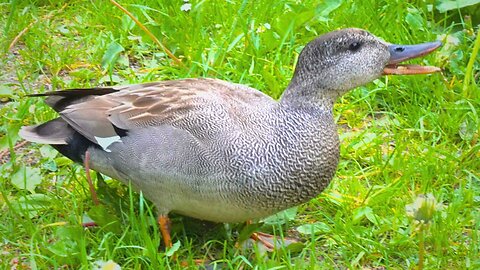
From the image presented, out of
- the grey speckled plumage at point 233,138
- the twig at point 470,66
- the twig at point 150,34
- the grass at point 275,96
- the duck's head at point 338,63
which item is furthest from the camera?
the twig at point 150,34

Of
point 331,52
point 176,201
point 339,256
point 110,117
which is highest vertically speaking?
point 331,52

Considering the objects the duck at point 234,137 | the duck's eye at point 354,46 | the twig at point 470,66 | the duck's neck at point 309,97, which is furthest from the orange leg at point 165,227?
the twig at point 470,66

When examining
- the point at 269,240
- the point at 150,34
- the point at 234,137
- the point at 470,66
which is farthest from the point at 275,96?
the point at 234,137

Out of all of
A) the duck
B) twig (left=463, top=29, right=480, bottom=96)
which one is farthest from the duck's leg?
twig (left=463, top=29, right=480, bottom=96)

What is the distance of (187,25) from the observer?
4855mm

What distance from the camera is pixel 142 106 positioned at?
3.43m

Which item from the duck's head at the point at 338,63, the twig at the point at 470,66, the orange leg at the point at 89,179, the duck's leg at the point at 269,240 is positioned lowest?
the duck's leg at the point at 269,240

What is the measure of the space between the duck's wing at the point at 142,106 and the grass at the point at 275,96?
281 millimetres

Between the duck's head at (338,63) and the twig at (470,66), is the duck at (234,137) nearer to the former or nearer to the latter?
the duck's head at (338,63)

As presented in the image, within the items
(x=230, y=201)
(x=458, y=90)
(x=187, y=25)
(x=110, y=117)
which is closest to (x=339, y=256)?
(x=230, y=201)

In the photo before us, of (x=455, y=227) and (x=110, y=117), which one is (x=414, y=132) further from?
(x=110, y=117)

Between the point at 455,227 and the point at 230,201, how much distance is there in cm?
96

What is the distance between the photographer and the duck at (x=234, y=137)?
126 inches

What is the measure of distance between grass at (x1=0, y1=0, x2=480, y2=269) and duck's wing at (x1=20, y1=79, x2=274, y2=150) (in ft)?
0.92
